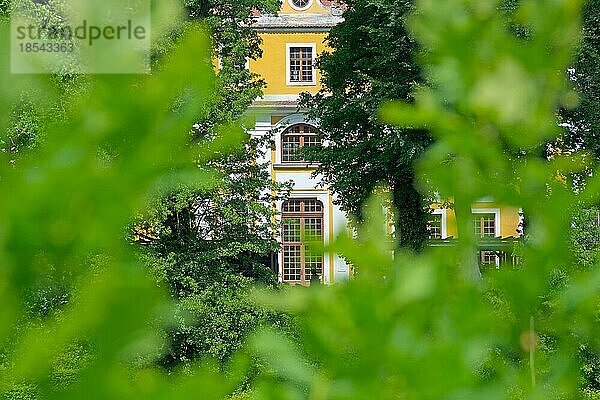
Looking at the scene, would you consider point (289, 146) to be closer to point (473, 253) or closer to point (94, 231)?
point (473, 253)

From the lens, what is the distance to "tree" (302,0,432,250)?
8461mm

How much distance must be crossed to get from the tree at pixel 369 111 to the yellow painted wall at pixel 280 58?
5.08 m

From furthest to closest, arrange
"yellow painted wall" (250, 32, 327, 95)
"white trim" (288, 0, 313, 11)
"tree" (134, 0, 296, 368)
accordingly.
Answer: "yellow painted wall" (250, 32, 327, 95), "white trim" (288, 0, 313, 11), "tree" (134, 0, 296, 368)

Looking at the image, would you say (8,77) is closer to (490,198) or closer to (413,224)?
(490,198)

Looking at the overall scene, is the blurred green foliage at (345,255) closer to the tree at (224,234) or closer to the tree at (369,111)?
the tree at (224,234)

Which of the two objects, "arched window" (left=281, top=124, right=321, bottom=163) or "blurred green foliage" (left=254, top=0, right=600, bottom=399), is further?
"arched window" (left=281, top=124, right=321, bottom=163)

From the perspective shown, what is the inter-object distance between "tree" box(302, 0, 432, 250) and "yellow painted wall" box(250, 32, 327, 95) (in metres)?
5.08

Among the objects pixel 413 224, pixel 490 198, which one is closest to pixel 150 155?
pixel 490 198

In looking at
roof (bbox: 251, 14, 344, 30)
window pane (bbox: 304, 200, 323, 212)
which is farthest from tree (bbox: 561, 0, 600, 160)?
window pane (bbox: 304, 200, 323, 212)

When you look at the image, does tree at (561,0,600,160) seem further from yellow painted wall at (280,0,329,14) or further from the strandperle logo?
the strandperle logo

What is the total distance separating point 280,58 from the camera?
15.3 m

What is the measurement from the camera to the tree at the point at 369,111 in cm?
846

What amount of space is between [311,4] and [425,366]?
15.1 meters

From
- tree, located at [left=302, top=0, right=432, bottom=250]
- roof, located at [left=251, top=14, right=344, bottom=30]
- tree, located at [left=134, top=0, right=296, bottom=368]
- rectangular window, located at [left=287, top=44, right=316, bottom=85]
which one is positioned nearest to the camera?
tree, located at [left=134, top=0, right=296, bottom=368]
